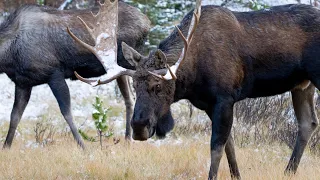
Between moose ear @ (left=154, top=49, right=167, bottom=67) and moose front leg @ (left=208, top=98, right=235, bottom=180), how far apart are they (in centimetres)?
66

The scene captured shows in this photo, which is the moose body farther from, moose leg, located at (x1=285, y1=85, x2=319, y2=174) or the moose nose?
moose leg, located at (x1=285, y1=85, x2=319, y2=174)

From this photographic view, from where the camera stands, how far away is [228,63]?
626 cm

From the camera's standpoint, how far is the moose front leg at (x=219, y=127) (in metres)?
6.20

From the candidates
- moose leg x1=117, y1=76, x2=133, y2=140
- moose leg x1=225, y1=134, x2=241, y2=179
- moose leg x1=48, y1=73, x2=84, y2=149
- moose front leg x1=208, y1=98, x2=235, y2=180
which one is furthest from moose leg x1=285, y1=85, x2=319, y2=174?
moose leg x1=117, y1=76, x2=133, y2=140

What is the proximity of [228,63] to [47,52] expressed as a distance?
11.9 ft

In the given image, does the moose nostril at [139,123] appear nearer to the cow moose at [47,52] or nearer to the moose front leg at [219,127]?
the moose front leg at [219,127]

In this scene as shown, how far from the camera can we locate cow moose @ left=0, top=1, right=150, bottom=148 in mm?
9016

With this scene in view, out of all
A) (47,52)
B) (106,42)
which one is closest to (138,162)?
(106,42)

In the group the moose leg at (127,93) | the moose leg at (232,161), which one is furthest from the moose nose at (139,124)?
the moose leg at (127,93)

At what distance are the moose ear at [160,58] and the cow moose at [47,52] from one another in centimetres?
306

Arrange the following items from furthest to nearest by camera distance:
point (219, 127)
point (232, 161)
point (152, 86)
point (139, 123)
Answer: point (232, 161) < point (219, 127) < point (152, 86) < point (139, 123)

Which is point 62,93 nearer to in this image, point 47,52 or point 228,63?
point 47,52

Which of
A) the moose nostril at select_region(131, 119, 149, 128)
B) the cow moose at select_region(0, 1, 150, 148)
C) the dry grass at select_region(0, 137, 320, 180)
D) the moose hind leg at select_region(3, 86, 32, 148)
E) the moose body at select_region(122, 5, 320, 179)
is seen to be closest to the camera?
the moose nostril at select_region(131, 119, 149, 128)

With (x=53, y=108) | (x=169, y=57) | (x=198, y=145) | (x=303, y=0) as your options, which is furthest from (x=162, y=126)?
(x=303, y=0)
